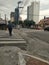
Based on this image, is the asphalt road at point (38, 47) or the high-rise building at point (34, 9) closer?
the asphalt road at point (38, 47)

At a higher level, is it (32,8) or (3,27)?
(32,8)

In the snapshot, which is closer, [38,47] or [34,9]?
[38,47]

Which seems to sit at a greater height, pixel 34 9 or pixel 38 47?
pixel 34 9

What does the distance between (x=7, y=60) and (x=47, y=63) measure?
199 centimetres

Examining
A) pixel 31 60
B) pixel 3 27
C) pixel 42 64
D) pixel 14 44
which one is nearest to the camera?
pixel 42 64

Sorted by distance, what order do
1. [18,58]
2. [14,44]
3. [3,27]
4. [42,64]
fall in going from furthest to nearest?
1. [3,27]
2. [14,44]
3. [18,58]
4. [42,64]

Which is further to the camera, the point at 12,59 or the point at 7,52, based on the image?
the point at 7,52

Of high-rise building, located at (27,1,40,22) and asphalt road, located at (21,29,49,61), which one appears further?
high-rise building, located at (27,1,40,22)

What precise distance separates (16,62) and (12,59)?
595mm

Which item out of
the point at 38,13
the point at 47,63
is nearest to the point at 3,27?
the point at 38,13

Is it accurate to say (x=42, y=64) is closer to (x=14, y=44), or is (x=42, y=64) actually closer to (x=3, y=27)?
(x=14, y=44)

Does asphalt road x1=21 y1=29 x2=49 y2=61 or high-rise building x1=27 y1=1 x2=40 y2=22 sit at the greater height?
high-rise building x1=27 y1=1 x2=40 y2=22

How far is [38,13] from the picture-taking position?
9962 cm

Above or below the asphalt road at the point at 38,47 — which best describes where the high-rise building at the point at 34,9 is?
above
